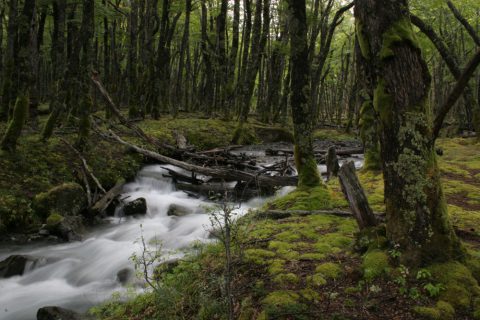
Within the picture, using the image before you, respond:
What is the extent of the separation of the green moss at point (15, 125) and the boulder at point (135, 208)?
3548 millimetres

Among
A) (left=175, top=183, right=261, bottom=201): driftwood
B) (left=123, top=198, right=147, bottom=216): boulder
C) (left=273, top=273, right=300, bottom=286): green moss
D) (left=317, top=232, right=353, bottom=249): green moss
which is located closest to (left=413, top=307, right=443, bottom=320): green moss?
(left=273, top=273, right=300, bottom=286): green moss

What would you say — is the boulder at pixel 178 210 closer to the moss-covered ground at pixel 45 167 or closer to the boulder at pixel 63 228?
the moss-covered ground at pixel 45 167

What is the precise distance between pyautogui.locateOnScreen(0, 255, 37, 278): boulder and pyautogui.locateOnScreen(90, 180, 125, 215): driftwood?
269 centimetres

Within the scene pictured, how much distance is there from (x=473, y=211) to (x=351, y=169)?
11.1ft

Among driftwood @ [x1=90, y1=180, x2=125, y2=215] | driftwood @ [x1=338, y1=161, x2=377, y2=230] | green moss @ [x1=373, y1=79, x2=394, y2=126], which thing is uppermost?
green moss @ [x1=373, y1=79, x2=394, y2=126]

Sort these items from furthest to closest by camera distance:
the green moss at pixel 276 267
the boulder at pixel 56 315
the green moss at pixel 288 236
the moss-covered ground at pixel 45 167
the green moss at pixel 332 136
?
the green moss at pixel 332 136 < the moss-covered ground at pixel 45 167 < the green moss at pixel 288 236 < the boulder at pixel 56 315 < the green moss at pixel 276 267

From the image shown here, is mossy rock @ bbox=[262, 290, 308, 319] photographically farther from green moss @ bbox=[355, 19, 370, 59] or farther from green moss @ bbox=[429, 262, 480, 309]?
green moss @ bbox=[355, 19, 370, 59]

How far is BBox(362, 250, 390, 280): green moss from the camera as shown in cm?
435

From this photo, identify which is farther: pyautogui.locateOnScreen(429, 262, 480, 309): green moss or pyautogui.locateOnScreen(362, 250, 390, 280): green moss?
pyautogui.locateOnScreen(362, 250, 390, 280): green moss

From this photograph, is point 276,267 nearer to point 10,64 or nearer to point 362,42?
point 362,42

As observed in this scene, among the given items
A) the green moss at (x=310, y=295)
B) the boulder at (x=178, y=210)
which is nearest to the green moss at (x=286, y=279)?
the green moss at (x=310, y=295)

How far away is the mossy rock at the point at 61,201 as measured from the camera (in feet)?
31.0

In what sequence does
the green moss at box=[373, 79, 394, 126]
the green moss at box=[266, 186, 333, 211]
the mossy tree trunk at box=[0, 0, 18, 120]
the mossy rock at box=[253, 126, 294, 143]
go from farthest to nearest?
the mossy rock at box=[253, 126, 294, 143] < the mossy tree trunk at box=[0, 0, 18, 120] < the green moss at box=[266, 186, 333, 211] < the green moss at box=[373, 79, 394, 126]

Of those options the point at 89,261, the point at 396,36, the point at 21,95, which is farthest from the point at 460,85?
the point at 21,95
